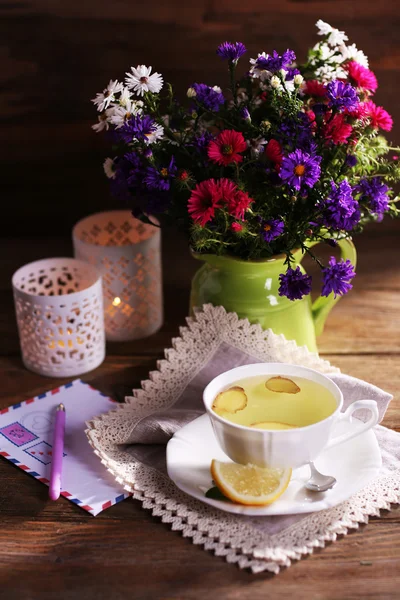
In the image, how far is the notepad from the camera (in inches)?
36.4

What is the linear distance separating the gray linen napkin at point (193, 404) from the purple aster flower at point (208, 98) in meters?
0.32

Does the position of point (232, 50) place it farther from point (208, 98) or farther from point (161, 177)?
point (161, 177)

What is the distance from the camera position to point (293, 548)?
82 cm

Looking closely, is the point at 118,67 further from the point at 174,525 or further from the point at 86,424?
the point at 174,525

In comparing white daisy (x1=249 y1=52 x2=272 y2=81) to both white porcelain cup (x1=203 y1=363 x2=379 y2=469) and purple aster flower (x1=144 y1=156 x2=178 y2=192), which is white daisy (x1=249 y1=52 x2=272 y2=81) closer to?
purple aster flower (x1=144 y1=156 x2=178 y2=192)

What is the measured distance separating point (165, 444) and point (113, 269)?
0.37 m

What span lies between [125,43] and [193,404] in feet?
2.56

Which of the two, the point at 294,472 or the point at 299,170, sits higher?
the point at 299,170

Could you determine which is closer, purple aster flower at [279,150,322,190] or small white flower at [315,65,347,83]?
purple aster flower at [279,150,322,190]

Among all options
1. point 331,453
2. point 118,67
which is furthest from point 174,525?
point 118,67

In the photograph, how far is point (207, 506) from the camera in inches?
34.7

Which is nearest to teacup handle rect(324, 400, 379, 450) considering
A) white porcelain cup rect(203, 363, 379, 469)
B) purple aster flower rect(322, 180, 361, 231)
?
white porcelain cup rect(203, 363, 379, 469)

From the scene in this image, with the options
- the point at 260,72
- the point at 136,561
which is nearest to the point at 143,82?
the point at 260,72

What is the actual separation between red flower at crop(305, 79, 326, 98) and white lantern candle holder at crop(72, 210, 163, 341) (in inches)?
13.8
